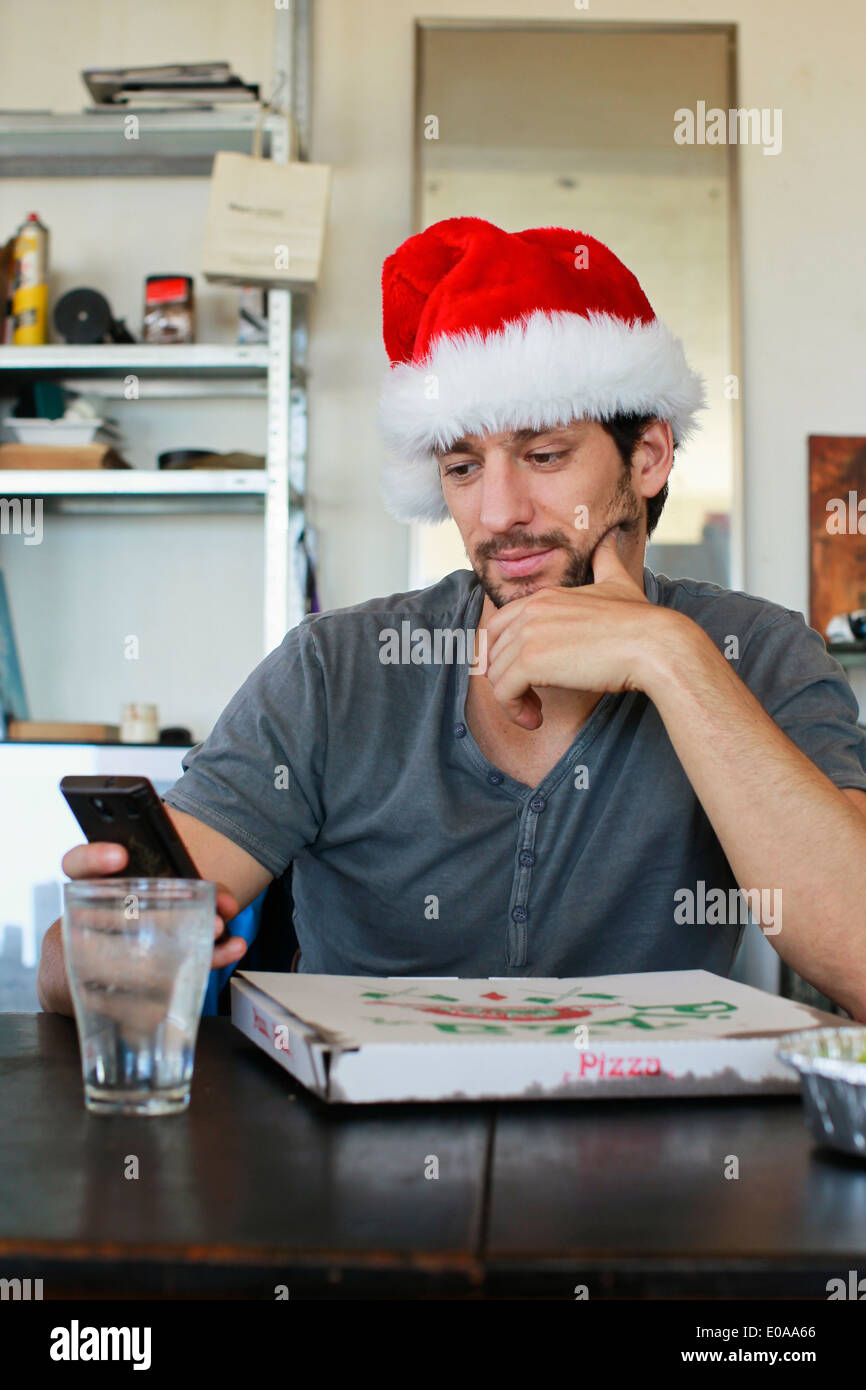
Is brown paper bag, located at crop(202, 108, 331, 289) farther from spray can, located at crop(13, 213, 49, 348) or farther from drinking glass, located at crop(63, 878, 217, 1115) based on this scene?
drinking glass, located at crop(63, 878, 217, 1115)

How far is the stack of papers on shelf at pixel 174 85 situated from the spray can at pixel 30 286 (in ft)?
0.89

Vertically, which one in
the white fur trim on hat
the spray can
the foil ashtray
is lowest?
the foil ashtray

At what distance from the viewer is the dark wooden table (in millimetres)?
391

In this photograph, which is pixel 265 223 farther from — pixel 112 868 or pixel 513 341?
pixel 112 868

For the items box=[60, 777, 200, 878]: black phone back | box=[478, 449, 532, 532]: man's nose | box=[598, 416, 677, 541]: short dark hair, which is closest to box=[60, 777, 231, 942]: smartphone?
box=[60, 777, 200, 878]: black phone back

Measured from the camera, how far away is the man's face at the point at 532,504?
1.20 metres

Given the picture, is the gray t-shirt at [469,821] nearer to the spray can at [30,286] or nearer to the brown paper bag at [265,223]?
the brown paper bag at [265,223]

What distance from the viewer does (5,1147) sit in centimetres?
52

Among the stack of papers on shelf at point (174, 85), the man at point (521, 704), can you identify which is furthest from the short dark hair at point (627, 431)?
the stack of papers on shelf at point (174, 85)

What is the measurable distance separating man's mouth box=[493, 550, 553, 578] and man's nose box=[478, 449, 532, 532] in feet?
0.09

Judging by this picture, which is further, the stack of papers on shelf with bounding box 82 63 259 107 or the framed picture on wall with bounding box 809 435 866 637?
the framed picture on wall with bounding box 809 435 866 637

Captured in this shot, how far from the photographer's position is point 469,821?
115 cm

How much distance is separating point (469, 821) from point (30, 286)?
5.60 feet

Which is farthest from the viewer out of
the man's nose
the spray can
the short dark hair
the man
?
the spray can
